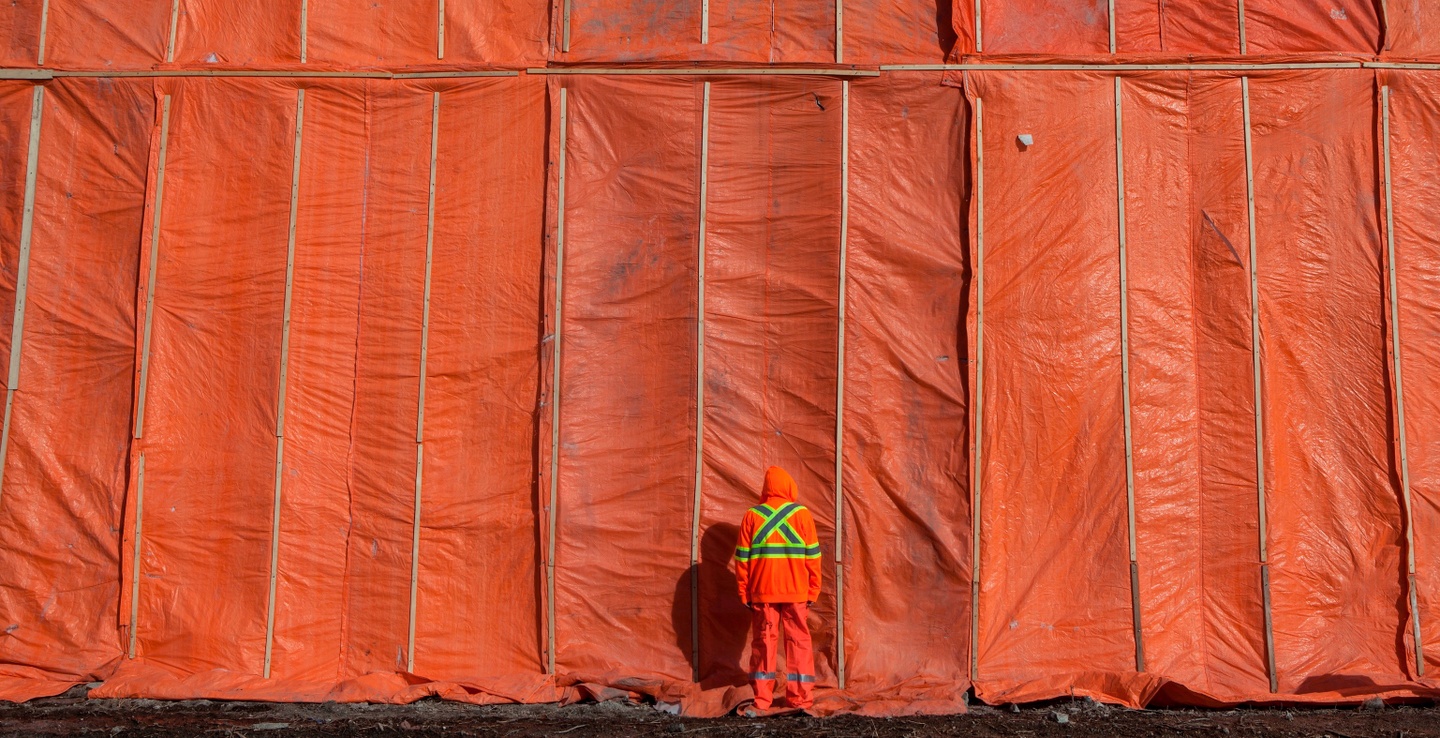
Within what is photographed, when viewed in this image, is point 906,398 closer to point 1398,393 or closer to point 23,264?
A: point 1398,393

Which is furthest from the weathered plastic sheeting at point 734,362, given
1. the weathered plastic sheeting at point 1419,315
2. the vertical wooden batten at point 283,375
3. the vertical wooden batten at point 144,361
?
the weathered plastic sheeting at point 1419,315

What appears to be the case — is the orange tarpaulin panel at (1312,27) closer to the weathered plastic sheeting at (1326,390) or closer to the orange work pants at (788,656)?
the weathered plastic sheeting at (1326,390)

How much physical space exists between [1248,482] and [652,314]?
193 inches

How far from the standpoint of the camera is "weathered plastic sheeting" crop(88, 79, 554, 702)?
838cm

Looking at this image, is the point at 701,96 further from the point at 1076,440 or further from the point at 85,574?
the point at 85,574

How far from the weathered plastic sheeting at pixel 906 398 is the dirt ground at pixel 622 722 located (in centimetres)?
72

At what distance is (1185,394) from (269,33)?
26.9 ft

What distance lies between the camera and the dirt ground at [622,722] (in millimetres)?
7117

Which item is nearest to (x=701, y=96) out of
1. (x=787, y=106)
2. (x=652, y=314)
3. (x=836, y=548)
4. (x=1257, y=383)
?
(x=787, y=106)

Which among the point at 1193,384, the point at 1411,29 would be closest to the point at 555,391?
the point at 1193,384

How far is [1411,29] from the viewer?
8719mm

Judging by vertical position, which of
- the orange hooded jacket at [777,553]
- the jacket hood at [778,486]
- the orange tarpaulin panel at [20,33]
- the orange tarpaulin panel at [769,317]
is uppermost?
the orange tarpaulin panel at [20,33]

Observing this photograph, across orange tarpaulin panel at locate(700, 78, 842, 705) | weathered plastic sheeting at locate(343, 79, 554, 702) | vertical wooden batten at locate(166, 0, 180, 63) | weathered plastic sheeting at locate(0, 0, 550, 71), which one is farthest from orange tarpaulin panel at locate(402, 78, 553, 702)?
vertical wooden batten at locate(166, 0, 180, 63)

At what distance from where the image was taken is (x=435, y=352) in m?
8.59
